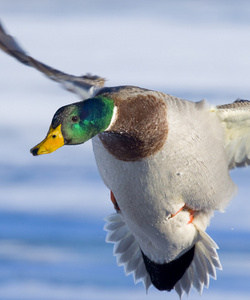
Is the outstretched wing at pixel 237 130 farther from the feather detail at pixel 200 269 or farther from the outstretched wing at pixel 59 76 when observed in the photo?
the outstretched wing at pixel 59 76

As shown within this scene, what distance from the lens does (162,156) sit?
4.40 meters

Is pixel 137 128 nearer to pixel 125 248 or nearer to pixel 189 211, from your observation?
pixel 189 211

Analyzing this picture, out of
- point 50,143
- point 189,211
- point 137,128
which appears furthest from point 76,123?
point 189,211

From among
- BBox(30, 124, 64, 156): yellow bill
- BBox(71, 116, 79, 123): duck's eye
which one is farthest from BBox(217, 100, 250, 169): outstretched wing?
BBox(30, 124, 64, 156): yellow bill

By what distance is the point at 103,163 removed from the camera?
459 centimetres

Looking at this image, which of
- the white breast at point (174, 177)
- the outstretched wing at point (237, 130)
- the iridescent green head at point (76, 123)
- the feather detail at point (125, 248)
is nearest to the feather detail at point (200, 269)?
the feather detail at point (125, 248)

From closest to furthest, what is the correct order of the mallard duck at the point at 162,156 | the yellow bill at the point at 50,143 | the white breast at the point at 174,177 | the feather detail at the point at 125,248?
the yellow bill at the point at 50,143 < the mallard duck at the point at 162,156 < the white breast at the point at 174,177 < the feather detail at the point at 125,248

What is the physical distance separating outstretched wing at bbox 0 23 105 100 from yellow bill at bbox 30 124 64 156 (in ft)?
3.98

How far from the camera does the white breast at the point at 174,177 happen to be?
4.43m

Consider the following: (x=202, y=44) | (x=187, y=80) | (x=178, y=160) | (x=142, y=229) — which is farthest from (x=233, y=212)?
(x=202, y=44)

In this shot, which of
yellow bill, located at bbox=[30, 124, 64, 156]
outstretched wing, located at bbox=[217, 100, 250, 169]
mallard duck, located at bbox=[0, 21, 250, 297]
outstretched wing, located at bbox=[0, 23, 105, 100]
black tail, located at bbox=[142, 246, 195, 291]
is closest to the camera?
yellow bill, located at bbox=[30, 124, 64, 156]

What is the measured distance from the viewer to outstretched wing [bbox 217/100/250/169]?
4.75m

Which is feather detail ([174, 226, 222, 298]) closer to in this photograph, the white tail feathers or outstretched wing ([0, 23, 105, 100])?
the white tail feathers

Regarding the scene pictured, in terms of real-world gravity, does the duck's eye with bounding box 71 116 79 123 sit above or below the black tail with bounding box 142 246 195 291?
above
